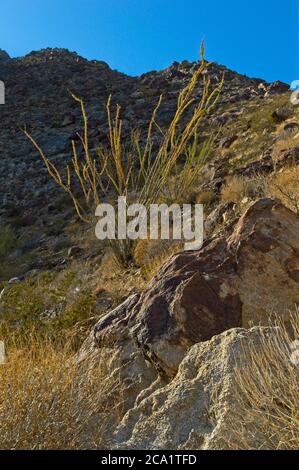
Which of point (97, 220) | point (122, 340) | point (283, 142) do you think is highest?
point (283, 142)

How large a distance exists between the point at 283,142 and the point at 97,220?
4528 millimetres

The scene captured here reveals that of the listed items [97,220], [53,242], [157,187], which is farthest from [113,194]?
[157,187]

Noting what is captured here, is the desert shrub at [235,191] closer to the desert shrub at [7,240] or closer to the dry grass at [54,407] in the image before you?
the desert shrub at [7,240]

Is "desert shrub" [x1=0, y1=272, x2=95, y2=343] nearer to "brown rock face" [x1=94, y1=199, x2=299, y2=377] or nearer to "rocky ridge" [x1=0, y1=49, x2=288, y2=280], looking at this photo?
"brown rock face" [x1=94, y1=199, x2=299, y2=377]

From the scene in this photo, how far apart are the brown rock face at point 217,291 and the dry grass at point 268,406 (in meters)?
0.76

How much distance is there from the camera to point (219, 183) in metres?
10.8

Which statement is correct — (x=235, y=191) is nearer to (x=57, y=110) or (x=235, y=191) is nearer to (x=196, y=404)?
(x=196, y=404)

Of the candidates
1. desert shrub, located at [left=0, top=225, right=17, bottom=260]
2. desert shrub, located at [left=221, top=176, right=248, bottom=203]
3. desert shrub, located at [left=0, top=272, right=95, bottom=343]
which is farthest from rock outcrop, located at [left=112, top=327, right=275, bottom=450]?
desert shrub, located at [left=0, top=225, right=17, bottom=260]

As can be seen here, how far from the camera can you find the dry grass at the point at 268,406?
261cm

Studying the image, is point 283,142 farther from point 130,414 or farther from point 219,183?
point 130,414

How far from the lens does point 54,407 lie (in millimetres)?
3170

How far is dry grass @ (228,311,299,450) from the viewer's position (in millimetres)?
2611

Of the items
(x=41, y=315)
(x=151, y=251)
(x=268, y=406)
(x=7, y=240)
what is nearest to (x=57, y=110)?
(x=7, y=240)

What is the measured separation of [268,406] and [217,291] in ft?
4.49
